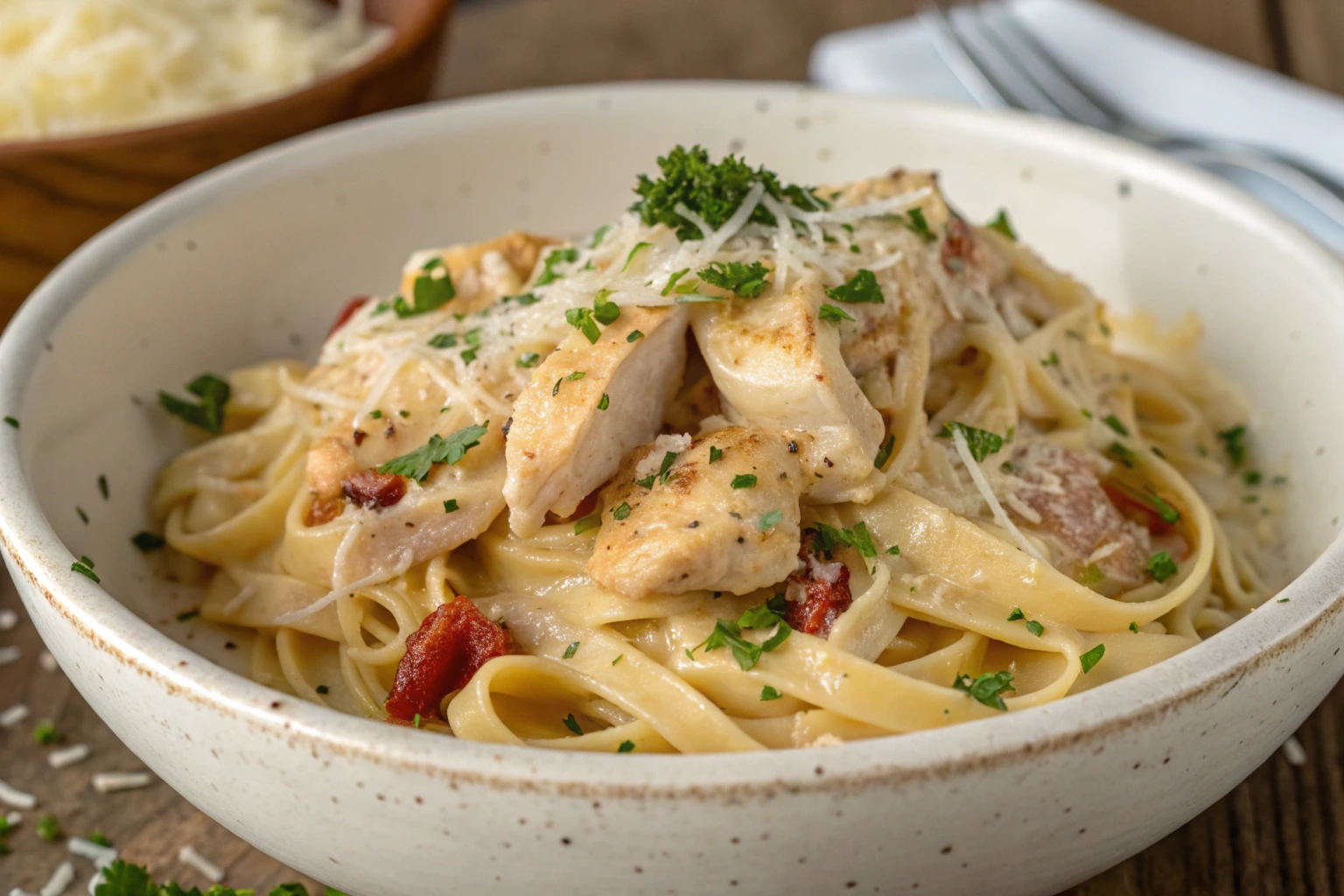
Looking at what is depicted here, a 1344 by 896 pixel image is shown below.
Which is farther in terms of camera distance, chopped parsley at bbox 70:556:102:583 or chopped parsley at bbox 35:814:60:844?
chopped parsley at bbox 35:814:60:844

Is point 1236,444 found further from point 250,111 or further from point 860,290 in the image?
point 250,111

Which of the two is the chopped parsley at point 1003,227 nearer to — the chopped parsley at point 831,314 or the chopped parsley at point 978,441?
the chopped parsley at point 978,441

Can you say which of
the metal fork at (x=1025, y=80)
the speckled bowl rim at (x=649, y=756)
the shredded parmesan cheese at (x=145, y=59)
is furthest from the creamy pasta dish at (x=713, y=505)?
the metal fork at (x=1025, y=80)

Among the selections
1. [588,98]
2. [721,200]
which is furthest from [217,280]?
[721,200]

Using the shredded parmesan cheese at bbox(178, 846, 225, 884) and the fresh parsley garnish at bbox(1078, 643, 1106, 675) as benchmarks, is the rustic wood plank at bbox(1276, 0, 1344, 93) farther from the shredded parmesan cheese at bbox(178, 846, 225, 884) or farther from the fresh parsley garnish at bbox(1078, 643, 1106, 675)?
the shredded parmesan cheese at bbox(178, 846, 225, 884)

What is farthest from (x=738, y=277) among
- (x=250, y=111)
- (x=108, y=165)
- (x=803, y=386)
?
(x=108, y=165)

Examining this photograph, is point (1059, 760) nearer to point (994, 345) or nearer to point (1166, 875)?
point (1166, 875)

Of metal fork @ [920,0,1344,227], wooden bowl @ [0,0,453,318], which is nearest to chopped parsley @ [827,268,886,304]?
wooden bowl @ [0,0,453,318]
